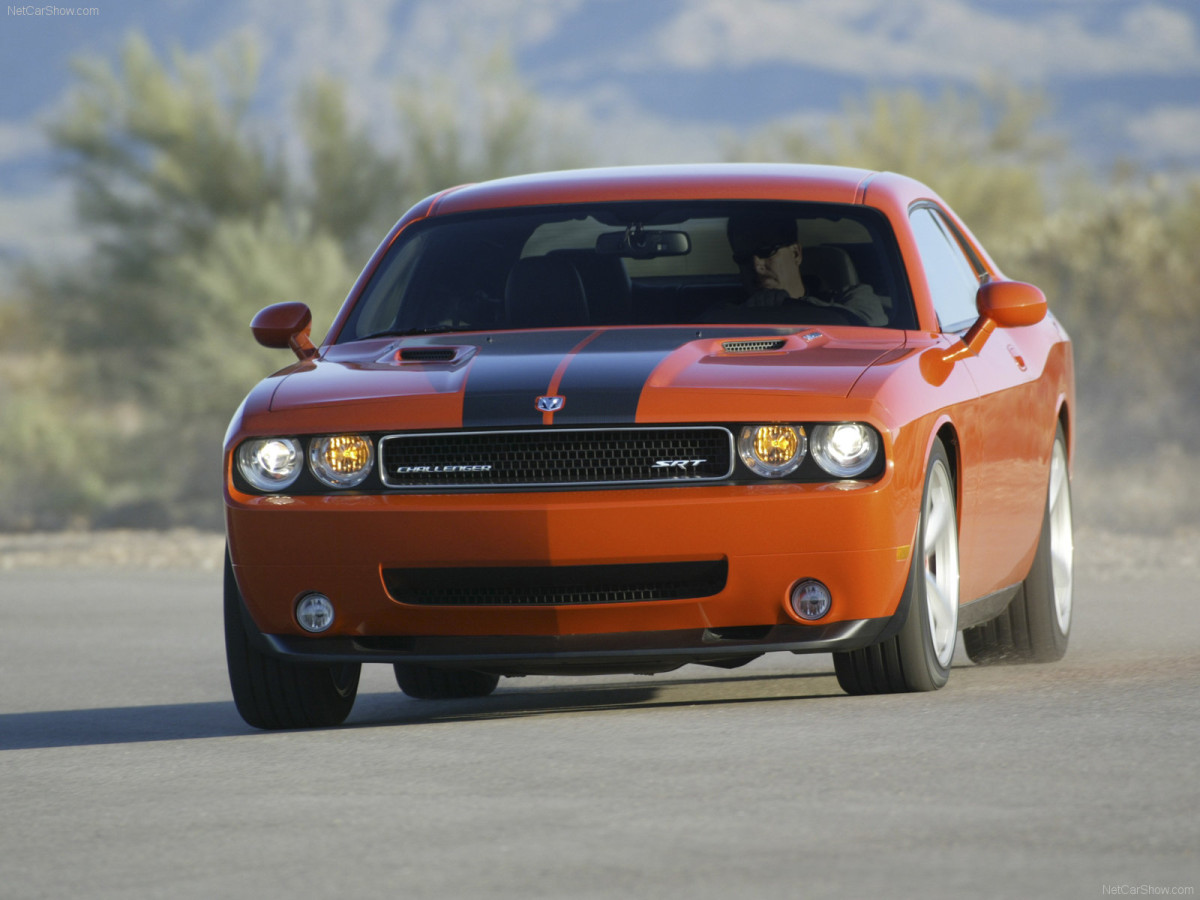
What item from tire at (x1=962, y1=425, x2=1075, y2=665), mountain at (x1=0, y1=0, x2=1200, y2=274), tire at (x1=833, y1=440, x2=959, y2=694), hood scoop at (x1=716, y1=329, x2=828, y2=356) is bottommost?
mountain at (x1=0, y1=0, x2=1200, y2=274)

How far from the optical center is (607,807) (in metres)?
5.35

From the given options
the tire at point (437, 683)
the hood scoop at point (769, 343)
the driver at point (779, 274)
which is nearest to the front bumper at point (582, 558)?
the hood scoop at point (769, 343)

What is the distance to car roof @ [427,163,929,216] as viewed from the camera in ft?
26.2

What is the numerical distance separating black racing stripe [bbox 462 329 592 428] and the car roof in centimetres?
93

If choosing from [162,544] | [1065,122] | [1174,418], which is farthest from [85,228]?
[1065,122]

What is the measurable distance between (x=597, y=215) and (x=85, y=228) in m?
20.7

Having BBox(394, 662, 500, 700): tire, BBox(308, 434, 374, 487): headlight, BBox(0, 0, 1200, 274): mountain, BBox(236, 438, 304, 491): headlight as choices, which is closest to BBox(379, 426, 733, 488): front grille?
BBox(308, 434, 374, 487): headlight

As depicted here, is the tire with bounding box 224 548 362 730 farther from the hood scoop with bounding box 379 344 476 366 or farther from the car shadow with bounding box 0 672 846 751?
the hood scoop with bounding box 379 344 476 366

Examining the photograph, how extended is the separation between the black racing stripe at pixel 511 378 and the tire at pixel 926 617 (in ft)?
3.77

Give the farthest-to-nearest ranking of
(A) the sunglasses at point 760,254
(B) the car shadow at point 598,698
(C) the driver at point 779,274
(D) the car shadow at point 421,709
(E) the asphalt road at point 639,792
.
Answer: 1. (A) the sunglasses at point 760,254
2. (C) the driver at point 779,274
3. (B) the car shadow at point 598,698
4. (D) the car shadow at point 421,709
5. (E) the asphalt road at point 639,792

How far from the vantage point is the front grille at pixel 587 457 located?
6465mm

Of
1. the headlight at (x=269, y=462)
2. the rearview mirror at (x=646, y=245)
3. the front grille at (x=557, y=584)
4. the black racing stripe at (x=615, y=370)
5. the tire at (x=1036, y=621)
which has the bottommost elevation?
the tire at (x=1036, y=621)

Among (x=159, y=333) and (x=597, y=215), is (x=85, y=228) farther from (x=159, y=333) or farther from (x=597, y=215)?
(x=597, y=215)

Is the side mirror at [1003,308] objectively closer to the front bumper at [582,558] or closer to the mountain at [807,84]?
the front bumper at [582,558]
